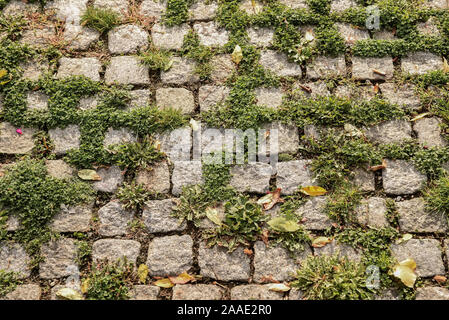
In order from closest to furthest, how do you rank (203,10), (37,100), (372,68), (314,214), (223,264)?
(223,264) → (314,214) → (37,100) → (372,68) → (203,10)

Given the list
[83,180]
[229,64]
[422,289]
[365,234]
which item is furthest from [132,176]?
[422,289]

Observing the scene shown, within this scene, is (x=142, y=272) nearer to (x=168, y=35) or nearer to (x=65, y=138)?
(x=65, y=138)

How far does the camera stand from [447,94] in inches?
132

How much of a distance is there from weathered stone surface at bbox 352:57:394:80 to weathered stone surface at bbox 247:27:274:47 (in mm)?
719

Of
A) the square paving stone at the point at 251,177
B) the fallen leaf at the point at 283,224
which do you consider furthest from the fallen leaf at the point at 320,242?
the square paving stone at the point at 251,177

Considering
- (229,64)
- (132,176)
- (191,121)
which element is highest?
(229,64)

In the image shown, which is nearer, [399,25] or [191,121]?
[191,121]

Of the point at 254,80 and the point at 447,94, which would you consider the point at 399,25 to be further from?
the point at 254,80

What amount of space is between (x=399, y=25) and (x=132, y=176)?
255 centimetres

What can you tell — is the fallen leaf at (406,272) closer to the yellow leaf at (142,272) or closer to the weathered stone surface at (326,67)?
the weathered stone surface at (326,67)

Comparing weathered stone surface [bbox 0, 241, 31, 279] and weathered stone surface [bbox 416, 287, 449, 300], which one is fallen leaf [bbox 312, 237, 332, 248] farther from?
weathered stone surface [bbox 0, 241, 31, 279]

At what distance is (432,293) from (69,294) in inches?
94.3

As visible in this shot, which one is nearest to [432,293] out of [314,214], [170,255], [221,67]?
[314,214]

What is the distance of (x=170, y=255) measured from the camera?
9.62 ft
